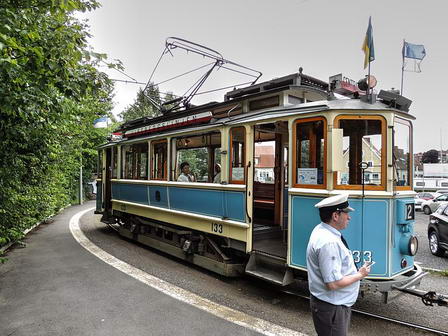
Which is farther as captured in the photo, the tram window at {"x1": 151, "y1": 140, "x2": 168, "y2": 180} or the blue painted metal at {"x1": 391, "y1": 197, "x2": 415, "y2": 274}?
the tram window at {"x1": 151, "y1": 140, "x2": 168, "y2": 180}

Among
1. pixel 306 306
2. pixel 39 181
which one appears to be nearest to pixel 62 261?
pixel 39 181

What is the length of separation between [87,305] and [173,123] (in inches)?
159

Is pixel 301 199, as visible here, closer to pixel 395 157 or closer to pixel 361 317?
pixel 395 157

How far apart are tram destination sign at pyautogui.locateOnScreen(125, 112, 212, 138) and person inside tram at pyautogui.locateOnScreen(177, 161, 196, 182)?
86 centimetres

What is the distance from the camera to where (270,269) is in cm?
513

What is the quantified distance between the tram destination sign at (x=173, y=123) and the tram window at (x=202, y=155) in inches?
11.9

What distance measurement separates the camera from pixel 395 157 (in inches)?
177

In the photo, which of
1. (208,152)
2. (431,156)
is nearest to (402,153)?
(208,152)

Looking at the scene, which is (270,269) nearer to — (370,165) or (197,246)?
(197,246)

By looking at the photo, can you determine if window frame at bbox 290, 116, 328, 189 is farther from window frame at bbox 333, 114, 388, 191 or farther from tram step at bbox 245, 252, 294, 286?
tram step at bbox 245, 252, 294, 286

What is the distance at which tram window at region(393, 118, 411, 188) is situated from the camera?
4.52 meters

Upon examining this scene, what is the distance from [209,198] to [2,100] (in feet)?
11.7

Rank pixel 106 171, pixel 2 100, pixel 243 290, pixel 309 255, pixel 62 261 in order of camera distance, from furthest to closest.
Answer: pixel 106 171, pixel 62 261, pixel 243 290, pixel 2 100, pixel 309 255

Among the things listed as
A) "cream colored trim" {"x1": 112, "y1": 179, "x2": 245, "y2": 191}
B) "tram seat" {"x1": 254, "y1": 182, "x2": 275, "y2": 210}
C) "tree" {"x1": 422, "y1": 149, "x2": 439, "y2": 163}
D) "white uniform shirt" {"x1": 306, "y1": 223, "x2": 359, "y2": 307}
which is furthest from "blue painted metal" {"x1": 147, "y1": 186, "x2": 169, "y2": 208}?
"tree" {"x1": 422, "y1": 149, "x2": 439, "y2": 163}
